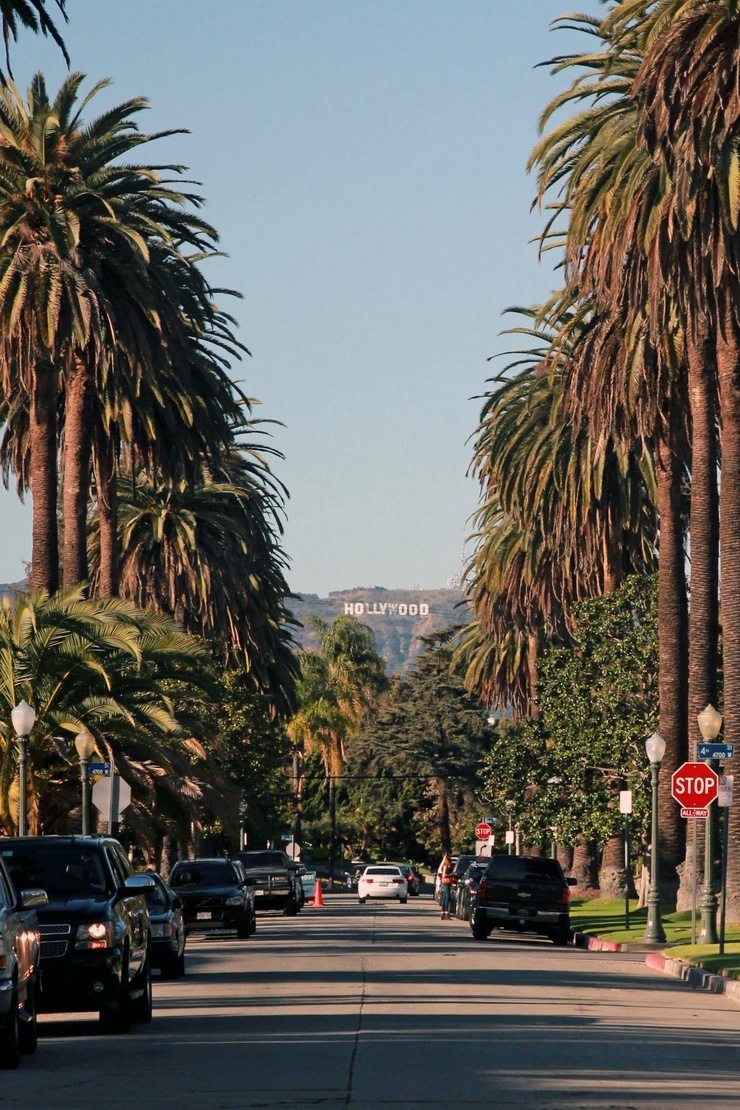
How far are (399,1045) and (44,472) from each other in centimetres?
2467

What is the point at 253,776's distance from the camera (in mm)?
67875

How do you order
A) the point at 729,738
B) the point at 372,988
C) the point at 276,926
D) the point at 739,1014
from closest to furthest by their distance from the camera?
the point at 739,1014
the point at 372,988
the point at 729,738
the point at 276,926

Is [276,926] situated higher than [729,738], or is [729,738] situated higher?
[729,738]

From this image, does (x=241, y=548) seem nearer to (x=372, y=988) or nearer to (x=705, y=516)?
(x=705, y=516)

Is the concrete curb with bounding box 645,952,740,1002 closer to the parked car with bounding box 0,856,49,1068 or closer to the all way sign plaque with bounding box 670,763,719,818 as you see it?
the all way sign plaque with bounding box 670,763,719,818

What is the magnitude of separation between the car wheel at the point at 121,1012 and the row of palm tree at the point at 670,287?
19781 mm

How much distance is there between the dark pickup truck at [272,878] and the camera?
184 feet

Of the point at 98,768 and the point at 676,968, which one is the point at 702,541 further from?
the point at 98,768

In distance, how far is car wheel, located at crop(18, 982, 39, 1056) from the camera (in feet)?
50.9

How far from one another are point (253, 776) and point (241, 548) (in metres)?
8.31

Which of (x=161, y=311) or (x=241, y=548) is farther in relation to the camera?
(x=241, y=548)

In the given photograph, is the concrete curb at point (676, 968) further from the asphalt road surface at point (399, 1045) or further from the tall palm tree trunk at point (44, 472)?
the tall palm tree trunk at point (44, 472)

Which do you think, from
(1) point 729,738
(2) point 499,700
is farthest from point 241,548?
(1) point 729,738

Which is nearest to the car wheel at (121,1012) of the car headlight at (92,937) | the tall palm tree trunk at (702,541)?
the car headlight at (92,937)
